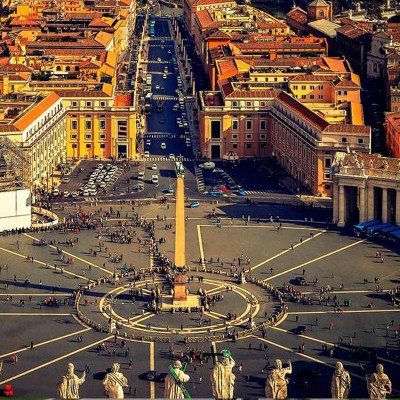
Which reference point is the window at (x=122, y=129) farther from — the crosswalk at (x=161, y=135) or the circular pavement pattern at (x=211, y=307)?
the circular pavement pattern at (x=211, y=307)

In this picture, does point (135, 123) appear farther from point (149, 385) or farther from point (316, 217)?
point (149, 385)

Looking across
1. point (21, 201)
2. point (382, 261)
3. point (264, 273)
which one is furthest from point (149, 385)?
point (21, 201)

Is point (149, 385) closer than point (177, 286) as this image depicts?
Yes

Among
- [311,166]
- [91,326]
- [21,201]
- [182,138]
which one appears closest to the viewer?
[91,326]

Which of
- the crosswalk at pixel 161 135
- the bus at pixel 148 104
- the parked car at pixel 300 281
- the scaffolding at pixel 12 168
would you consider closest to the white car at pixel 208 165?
the crosswalk at pixel 161 135

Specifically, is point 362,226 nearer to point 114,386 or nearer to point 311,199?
point 311,199

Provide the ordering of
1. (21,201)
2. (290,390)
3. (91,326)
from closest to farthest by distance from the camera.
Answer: (290,390)
(91,326)
(21,201)
